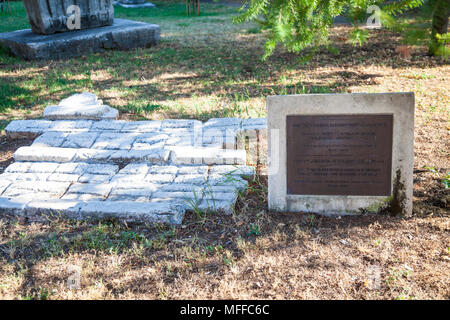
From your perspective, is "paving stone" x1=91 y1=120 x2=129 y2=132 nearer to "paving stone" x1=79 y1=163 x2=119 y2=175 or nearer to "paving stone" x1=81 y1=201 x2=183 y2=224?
"paving stone" x1=79 y1=163 x2=119 y2=175

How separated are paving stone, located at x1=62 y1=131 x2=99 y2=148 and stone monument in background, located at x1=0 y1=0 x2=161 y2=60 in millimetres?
4521

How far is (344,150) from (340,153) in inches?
1.4

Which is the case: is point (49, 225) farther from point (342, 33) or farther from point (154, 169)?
point (342, 33)

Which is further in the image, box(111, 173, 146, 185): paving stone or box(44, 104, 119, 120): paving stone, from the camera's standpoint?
box(44, 104, 119, 120): paving stone

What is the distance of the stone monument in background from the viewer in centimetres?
907

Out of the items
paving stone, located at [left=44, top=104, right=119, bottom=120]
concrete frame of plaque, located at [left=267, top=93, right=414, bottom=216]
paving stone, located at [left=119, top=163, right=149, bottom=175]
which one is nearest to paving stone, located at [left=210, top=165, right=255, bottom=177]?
paving stone, located at [left=119, top=163, right=149, bottom=175]

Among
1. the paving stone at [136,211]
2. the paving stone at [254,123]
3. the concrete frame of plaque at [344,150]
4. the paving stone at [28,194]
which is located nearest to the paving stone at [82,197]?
the paving stone at [28,194]

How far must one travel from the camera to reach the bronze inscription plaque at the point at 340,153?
3.26 meters

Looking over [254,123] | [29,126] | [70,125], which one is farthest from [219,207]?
[29,126]

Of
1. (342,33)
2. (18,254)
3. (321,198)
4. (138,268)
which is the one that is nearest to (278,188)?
(321,198)

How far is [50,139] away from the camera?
203 inches

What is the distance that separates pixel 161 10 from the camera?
1872 centimetres
